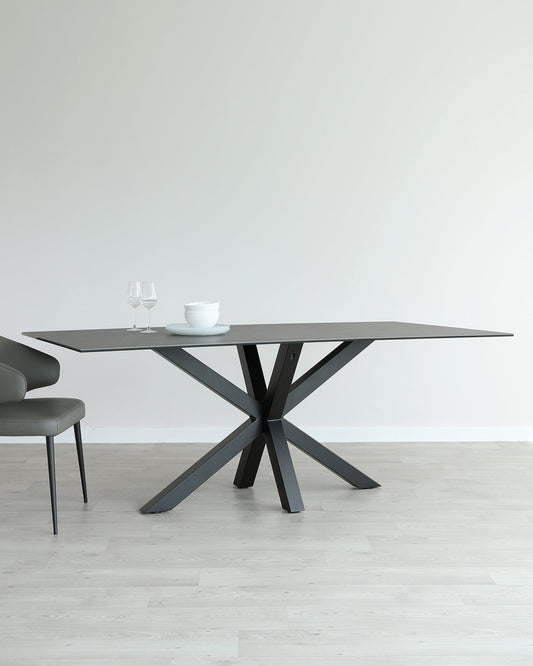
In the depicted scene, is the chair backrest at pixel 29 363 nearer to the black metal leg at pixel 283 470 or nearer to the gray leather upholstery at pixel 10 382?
the gray leather upholstery at pixel 10 382

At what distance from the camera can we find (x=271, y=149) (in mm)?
4438

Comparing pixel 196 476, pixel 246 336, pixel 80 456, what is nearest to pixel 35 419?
pixel 80 456

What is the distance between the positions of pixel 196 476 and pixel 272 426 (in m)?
0.38

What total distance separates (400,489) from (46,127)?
2712 mm

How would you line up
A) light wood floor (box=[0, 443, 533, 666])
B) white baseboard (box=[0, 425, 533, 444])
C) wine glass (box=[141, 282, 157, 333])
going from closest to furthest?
light wood floor (box=[0, 443, 533, 666]), wine glass (box=[141, 282, 157, 333]), white baseboard (box=[0, 425, 533, 444])

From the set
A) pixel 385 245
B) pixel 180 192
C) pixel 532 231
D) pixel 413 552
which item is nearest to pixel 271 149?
pixel 180 192

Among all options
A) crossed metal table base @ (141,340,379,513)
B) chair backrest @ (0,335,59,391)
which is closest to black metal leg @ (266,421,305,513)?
crossed metal table base @ (141,340,379,513)

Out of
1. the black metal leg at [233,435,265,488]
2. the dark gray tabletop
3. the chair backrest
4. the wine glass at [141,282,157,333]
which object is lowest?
the black metal leg at [233,435,265,488]

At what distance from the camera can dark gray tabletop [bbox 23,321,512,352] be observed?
9.00 feet

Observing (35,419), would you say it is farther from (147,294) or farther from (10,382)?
(147,294)

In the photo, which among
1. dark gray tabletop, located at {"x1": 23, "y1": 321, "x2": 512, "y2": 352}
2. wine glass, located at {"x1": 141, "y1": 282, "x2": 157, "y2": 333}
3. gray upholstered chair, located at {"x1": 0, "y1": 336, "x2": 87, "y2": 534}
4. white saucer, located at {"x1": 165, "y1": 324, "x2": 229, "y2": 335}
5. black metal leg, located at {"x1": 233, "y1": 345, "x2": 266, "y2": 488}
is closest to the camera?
dark gray tabletop, located at {"x1": 23, "y1": 321, "x2": 512, "y2": 352}

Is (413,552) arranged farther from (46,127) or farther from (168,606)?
(46,127)

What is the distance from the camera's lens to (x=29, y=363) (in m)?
3.44

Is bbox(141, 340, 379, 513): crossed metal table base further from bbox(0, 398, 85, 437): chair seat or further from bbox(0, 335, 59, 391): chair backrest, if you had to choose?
bbox(0, 335, 59, 391): chair backrest
